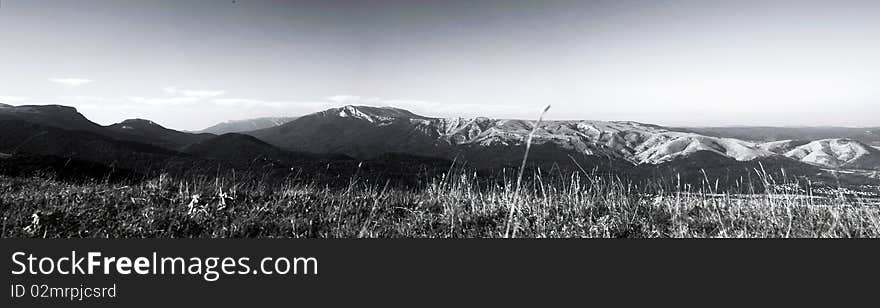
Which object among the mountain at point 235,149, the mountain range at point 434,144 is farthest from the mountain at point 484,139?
the mountain at point 235,149

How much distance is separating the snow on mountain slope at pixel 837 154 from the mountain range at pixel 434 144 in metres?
0.23

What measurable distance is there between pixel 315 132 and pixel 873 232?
435ft

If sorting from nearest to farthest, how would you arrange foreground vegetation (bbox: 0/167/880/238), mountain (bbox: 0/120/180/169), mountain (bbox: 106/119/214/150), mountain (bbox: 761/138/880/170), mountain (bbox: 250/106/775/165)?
foreground vegetation (bbox: 0/167/880/238) < mountain (bbox: 0/120/180/169) < mountain (bbox: 106/119/214/150) < mountain (bbox: 761/138/880/170) < mountain (bbox: 250/106/775/165)

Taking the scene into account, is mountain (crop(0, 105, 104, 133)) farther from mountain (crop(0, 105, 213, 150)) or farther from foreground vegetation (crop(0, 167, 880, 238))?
foreground vegetation (crop(0, 167, 880, 238))

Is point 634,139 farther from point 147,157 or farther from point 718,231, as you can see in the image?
point 718,231

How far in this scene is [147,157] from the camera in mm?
55531

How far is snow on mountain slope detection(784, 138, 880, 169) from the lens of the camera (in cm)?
8556

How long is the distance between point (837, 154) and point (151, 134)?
143m

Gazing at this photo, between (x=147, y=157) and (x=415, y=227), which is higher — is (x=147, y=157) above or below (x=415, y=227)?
below

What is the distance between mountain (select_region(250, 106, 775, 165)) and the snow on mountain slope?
843cm

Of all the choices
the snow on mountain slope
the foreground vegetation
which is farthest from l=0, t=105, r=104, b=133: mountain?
the snow on mountain slope

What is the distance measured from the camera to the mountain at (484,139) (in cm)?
9225

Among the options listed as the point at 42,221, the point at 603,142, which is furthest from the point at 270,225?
the point at 603,142

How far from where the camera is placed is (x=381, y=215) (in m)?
6.60
